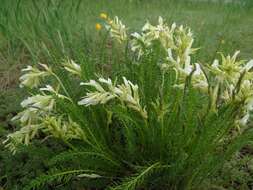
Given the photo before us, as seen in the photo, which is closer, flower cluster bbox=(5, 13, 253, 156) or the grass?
flower cluster bbox=(5, 13, 253, 156)

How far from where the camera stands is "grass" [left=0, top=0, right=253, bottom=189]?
8.79ft

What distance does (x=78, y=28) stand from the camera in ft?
12.1

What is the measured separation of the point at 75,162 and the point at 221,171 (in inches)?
25.3

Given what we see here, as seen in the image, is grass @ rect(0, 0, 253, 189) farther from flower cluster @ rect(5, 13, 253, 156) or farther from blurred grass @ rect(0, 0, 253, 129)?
flower cluster @ rect(5, 13, 253, 156)

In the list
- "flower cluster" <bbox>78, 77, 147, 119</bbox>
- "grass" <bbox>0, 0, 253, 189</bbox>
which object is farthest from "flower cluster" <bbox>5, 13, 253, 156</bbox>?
"grass" <bbox>0, 0, 253, 189</bbox>

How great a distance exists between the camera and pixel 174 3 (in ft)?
18.6

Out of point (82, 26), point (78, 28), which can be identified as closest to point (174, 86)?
point (82, 26)

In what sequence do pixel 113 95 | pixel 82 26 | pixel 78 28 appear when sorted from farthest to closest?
pixel 78 28, pixel 82 26, pixel 113 95

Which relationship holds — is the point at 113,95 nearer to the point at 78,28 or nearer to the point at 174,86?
the point at 174,86

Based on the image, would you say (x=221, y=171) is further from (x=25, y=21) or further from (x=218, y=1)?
(x=218, y=1)

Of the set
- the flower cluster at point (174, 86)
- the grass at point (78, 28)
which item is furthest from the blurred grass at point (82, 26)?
the flower cluster at point (174, 86)

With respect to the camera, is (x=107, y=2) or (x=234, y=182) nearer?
(x=234, y=182)

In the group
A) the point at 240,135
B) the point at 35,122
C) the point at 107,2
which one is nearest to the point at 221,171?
the point at 240,135

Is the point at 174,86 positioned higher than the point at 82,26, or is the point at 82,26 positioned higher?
the point at 174,86
